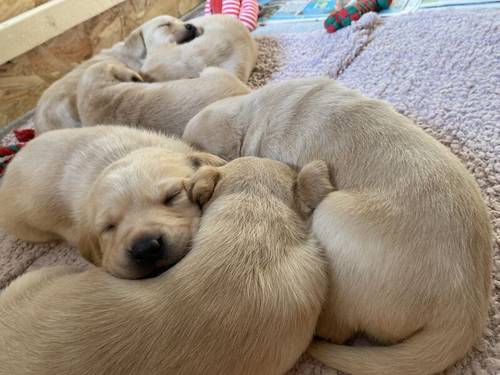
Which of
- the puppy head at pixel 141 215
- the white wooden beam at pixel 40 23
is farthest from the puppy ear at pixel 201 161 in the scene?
the white wooden beam at pixel 40 23

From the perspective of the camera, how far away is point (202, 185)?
4.64 ft

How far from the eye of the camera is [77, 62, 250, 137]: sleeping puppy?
215 cm

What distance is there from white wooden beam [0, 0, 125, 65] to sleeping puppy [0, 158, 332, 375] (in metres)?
2.02

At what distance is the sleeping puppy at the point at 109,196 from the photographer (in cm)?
132

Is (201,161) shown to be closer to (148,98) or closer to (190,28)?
(148,98)

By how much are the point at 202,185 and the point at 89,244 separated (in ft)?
1.55

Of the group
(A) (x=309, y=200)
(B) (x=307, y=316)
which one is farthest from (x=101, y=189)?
(B) (x=307, y=316)

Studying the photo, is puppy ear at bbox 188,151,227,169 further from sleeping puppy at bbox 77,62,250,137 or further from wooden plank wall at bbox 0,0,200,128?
wooden plank wall at bbox 0,0,200,128

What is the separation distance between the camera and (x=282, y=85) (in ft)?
6.05

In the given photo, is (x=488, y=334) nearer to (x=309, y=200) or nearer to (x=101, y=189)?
(x=309, y=200)

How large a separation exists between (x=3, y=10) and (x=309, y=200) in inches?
100

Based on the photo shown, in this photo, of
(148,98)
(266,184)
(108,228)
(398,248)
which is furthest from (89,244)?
(398,248)

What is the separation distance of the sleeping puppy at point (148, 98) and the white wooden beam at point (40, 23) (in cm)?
77

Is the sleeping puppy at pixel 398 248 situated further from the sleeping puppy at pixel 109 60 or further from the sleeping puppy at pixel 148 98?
the sleeping puppy at pixel 109 60
